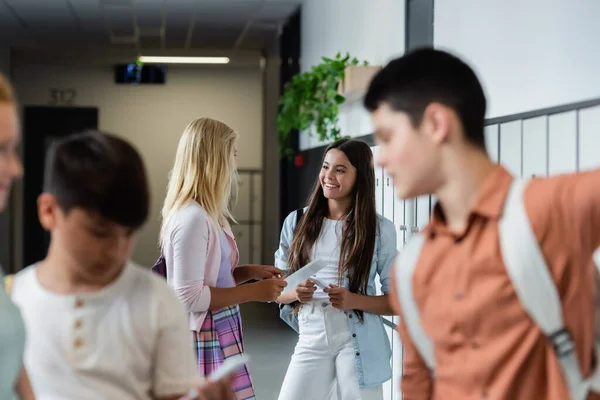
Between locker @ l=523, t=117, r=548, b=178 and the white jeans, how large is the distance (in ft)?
3.11

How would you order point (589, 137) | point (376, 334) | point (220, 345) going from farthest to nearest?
point (376, 334) → point (220, 345) → point (589, 137)

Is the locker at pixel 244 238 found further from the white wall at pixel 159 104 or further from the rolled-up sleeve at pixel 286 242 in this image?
the rolled-up sleeve at pixel 286 242

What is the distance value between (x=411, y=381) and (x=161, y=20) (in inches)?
348

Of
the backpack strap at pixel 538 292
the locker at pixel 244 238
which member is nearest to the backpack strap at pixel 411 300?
the backpack strap at pixel 538 292

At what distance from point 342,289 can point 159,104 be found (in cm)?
1075

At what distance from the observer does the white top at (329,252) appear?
337 cm

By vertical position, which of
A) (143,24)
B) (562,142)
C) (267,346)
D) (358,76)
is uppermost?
(143,24)

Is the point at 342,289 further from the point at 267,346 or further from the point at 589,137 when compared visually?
the point at 267,346

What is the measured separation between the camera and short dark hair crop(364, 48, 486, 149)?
1.48 meters

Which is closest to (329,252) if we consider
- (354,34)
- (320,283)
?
(320,283)

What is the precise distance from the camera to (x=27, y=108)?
1307 centimetres

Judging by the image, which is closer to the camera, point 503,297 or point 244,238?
point 503,297

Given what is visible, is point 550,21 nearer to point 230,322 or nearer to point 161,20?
point 230,322

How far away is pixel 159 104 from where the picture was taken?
44.3 feet
